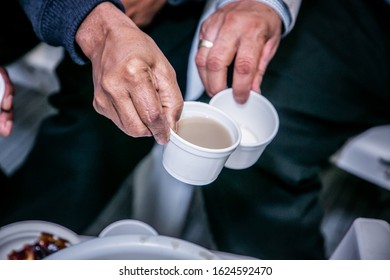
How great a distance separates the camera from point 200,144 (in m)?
0.50

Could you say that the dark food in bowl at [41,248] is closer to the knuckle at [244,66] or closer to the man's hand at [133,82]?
the man's hand at [133,82]

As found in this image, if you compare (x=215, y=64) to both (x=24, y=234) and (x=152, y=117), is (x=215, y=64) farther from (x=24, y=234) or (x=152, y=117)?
(x=24, y=234)

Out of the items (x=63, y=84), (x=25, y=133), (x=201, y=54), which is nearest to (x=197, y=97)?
(x=201, y=54)

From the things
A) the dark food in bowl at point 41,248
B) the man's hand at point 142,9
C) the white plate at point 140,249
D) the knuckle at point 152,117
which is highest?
the knuckle at point 152,117

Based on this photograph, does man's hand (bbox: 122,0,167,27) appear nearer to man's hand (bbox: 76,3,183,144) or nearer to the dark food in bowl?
man's hand (bbox: 76,3,183,144)

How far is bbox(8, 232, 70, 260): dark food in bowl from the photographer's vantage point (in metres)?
0.52

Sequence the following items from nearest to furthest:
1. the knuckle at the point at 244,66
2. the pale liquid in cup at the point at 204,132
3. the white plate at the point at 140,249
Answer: the white plate at the point at 140,249 < the pale liquid in cup at the point at 204,132 < the knuckle at the point at 244,66

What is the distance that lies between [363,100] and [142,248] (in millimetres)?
583

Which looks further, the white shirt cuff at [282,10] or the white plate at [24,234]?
the white shirt cuff at [282,10]

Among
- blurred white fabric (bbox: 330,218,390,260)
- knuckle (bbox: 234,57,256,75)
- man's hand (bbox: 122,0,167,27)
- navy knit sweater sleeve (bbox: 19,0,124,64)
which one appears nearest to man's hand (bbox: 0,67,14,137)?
navy knit sweater sleeve (bbox: 19,0,124,64)

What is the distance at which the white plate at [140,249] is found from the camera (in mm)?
386

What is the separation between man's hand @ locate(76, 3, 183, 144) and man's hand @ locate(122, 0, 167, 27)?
13 centimetres

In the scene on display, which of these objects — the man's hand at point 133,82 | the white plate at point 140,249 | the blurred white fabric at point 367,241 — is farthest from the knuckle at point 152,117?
the blurred white fabric at point 367,241

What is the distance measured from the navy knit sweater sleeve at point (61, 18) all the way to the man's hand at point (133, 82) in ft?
0.10
